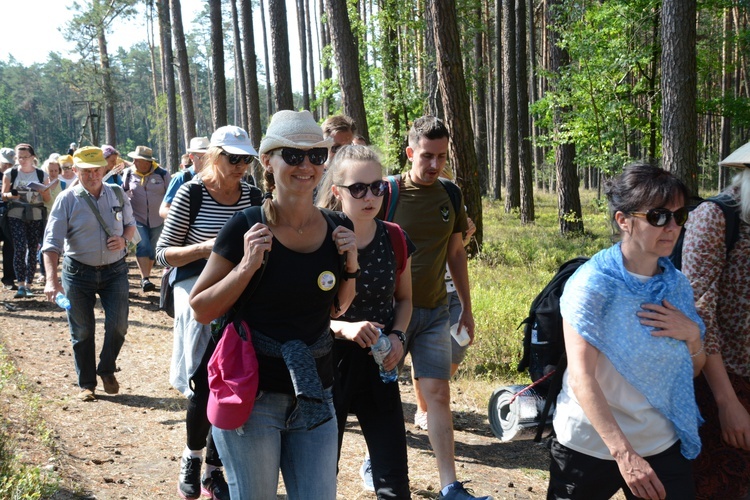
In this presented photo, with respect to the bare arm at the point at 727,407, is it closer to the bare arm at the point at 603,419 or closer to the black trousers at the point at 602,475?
the black trousers at the point at 602,475

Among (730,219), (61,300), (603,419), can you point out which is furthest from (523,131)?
(603,419)

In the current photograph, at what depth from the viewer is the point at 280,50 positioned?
17047mm

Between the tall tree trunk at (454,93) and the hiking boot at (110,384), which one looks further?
the tall tree trunk at (454,93)

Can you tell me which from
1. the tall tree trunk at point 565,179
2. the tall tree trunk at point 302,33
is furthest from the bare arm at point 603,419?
the tall tree trunk at point 302,33

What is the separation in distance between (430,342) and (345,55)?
30.5 ft

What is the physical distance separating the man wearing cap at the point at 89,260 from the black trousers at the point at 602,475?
504 cm

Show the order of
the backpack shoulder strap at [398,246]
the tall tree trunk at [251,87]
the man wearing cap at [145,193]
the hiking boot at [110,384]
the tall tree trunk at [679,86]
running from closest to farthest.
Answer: the backpack shoulder strap at [398,246], the hiking boot at [110,384], the tall tree trunk at [679,86], the man wearing cap at [145,193], the tall tree trunk at [251,87]

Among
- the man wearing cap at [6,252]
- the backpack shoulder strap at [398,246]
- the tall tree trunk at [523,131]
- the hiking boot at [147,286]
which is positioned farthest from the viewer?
the tall tree trunk at [523,131]

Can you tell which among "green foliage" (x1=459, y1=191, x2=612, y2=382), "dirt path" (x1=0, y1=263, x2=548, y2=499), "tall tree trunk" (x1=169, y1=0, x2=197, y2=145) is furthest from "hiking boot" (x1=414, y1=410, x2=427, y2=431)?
"tall tree trunk" (x1=169, y1=0, x2=197, y2=145)

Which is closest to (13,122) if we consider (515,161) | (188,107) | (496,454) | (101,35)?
(101,35)

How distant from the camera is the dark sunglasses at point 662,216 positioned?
9.68ft

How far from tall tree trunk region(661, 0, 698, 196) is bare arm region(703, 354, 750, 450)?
6.28 metres

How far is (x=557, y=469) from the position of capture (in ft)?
10.2

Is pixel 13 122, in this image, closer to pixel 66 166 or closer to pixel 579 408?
pixel 66 166
